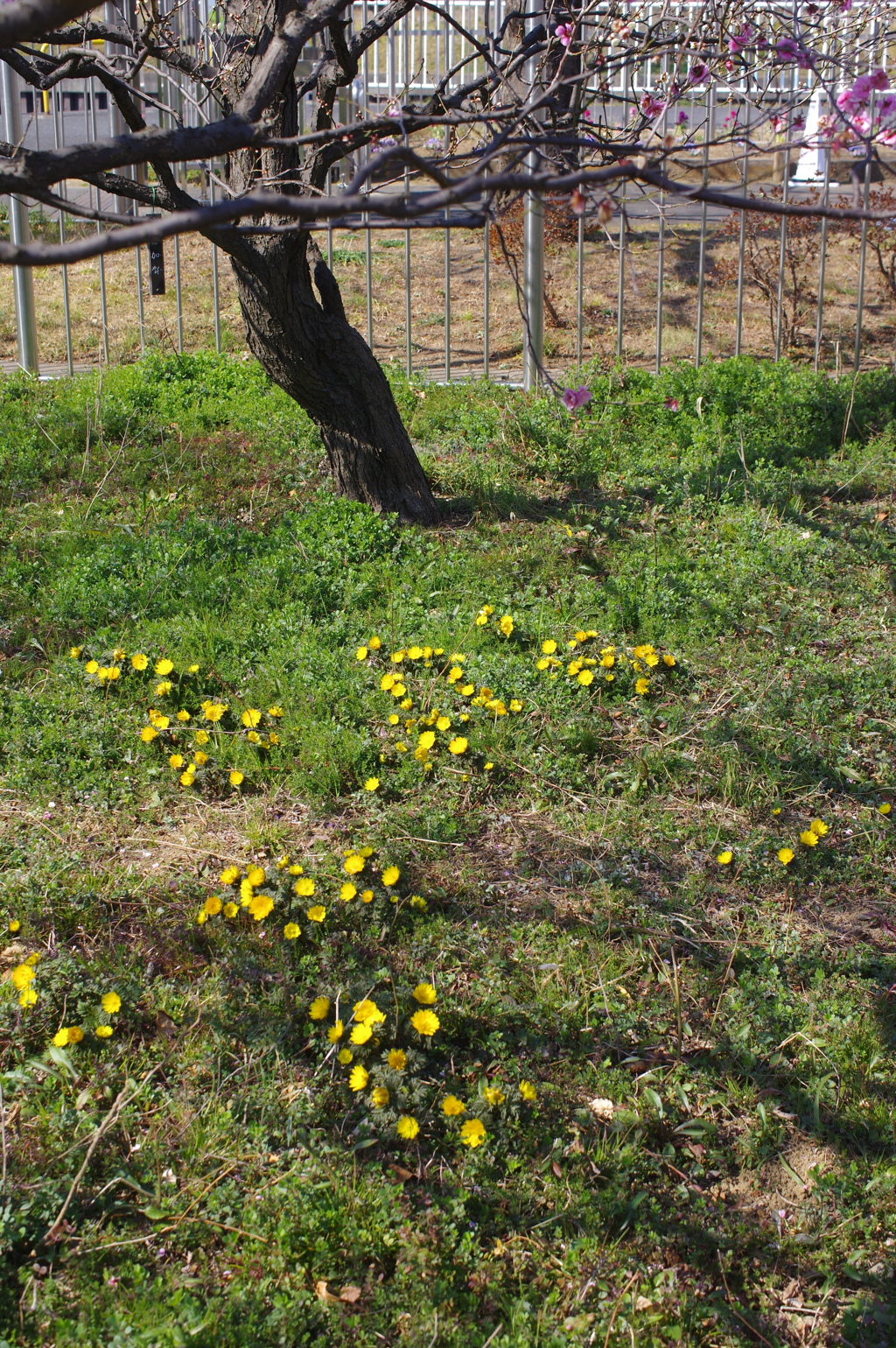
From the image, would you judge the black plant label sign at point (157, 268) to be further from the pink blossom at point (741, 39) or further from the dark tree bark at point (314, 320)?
the pink blossom at point (741, 39)

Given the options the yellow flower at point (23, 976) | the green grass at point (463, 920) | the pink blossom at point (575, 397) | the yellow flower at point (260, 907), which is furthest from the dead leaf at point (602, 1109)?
the pink blossom at point (575, 397)

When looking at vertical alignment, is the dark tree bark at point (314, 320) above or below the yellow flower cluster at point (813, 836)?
above

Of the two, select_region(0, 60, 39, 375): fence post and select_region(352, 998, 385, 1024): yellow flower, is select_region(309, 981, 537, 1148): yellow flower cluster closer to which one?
select_region(352, 998, 385, 1024): yellow flower

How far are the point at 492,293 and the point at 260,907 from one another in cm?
738

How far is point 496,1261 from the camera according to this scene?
8.00ft

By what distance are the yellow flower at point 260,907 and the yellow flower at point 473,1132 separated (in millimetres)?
782

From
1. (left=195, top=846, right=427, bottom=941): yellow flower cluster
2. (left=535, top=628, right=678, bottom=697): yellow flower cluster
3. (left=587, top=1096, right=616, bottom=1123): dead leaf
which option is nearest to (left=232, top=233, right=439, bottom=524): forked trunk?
(left=535, top=628, right=678, bottom=697): yellow flower cluster

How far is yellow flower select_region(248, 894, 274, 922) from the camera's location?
10.1ft

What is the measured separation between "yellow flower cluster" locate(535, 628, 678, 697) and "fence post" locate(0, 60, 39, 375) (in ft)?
14.1

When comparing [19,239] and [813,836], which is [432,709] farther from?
[19,239]

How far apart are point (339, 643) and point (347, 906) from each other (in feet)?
4.61

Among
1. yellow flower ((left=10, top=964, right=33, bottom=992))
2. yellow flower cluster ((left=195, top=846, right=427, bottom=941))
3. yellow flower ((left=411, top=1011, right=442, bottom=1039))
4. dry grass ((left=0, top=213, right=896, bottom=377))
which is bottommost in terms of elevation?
yellow flower ((left=411, top=1011, right=442, bottom=1039))

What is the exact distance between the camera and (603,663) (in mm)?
4152

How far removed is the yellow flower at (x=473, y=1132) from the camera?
2.60m
